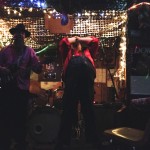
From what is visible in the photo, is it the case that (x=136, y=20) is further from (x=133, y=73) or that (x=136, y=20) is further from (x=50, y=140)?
(x=50, y=140)

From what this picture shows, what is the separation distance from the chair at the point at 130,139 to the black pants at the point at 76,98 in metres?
2.16

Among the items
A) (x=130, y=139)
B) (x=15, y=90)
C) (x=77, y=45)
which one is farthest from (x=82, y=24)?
(x=130, y=139)

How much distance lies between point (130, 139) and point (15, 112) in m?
3.02

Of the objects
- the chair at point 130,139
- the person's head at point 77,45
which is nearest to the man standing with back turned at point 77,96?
the person's head at point 77,45

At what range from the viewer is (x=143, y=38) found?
823cm

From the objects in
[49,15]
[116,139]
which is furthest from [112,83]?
[116,139]

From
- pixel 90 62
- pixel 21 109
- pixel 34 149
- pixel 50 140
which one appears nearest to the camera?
pixel 21 109

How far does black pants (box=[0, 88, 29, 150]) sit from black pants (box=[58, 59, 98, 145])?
0.77 meters

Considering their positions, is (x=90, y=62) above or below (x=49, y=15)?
below

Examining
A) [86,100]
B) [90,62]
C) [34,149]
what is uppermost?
[90,62]

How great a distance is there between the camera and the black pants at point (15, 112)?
7.14 m

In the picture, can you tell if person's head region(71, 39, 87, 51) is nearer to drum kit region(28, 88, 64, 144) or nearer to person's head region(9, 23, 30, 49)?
person's head region(9, 23, 30, 49)

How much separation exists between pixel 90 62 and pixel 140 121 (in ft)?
5.97

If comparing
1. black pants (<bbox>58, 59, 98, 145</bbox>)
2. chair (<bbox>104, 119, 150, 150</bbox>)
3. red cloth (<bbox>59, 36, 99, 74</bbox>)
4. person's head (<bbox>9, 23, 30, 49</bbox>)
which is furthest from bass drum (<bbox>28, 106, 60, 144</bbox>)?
chair (<bbox>104, 119, 150, 150</bbox>)
